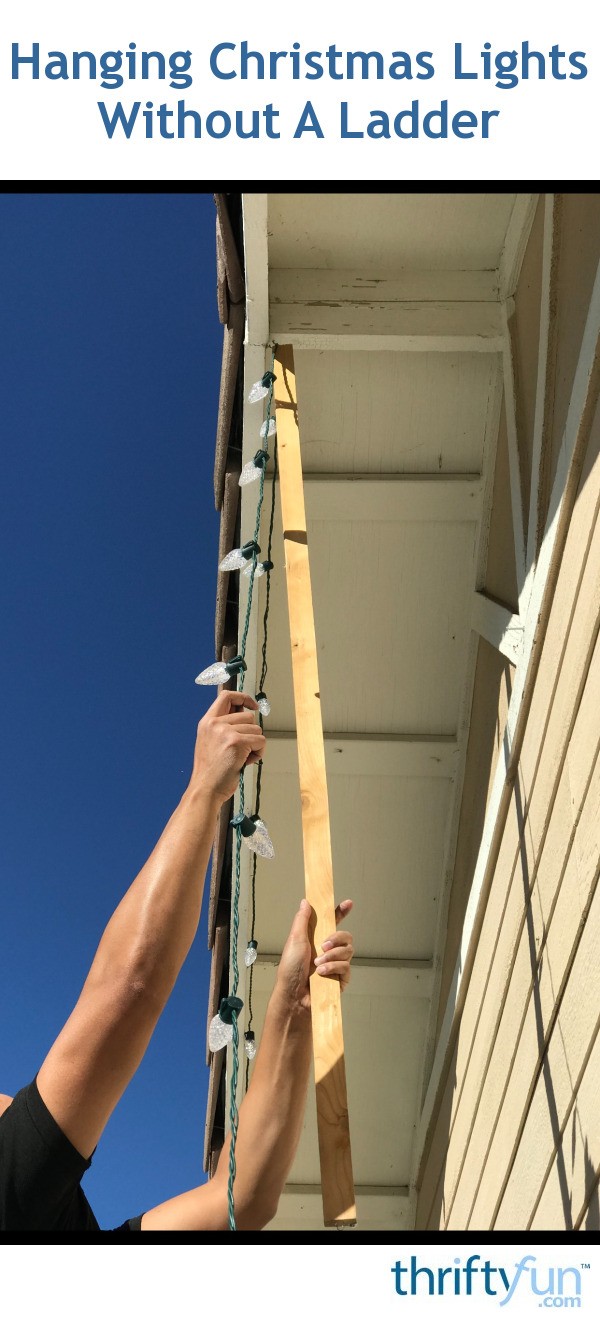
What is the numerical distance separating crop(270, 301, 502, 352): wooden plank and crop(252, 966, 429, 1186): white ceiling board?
10.1ft

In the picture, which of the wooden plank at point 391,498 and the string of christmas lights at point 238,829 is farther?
the wooden plank at point 391,498

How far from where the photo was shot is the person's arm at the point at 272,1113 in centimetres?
217

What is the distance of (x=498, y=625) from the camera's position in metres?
3.75

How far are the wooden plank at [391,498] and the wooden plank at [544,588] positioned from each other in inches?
47.5

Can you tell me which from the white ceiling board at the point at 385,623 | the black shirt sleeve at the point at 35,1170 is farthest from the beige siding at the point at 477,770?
the black shirt sleeve at the point at 35,1170

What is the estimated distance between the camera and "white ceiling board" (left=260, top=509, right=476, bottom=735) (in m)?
4.37

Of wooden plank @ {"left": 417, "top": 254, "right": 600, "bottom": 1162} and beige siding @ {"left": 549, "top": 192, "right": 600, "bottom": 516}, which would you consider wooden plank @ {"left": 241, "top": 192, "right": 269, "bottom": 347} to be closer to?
beige siding @ {"left": 549, "top": 192, "right": 600, "bottom": 516}

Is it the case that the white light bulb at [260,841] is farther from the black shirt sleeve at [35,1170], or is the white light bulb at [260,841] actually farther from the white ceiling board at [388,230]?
the white ceiling board at [388,230]

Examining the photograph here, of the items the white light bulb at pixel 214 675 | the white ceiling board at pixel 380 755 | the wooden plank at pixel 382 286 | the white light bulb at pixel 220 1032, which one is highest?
the wooden plank at pixel 382 286

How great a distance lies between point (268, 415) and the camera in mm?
3672

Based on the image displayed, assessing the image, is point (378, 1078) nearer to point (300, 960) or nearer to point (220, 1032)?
point (300, 960)

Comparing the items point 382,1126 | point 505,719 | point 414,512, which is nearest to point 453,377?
point 414,512

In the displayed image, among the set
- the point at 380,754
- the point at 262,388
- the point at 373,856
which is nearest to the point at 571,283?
the point at 262,388
